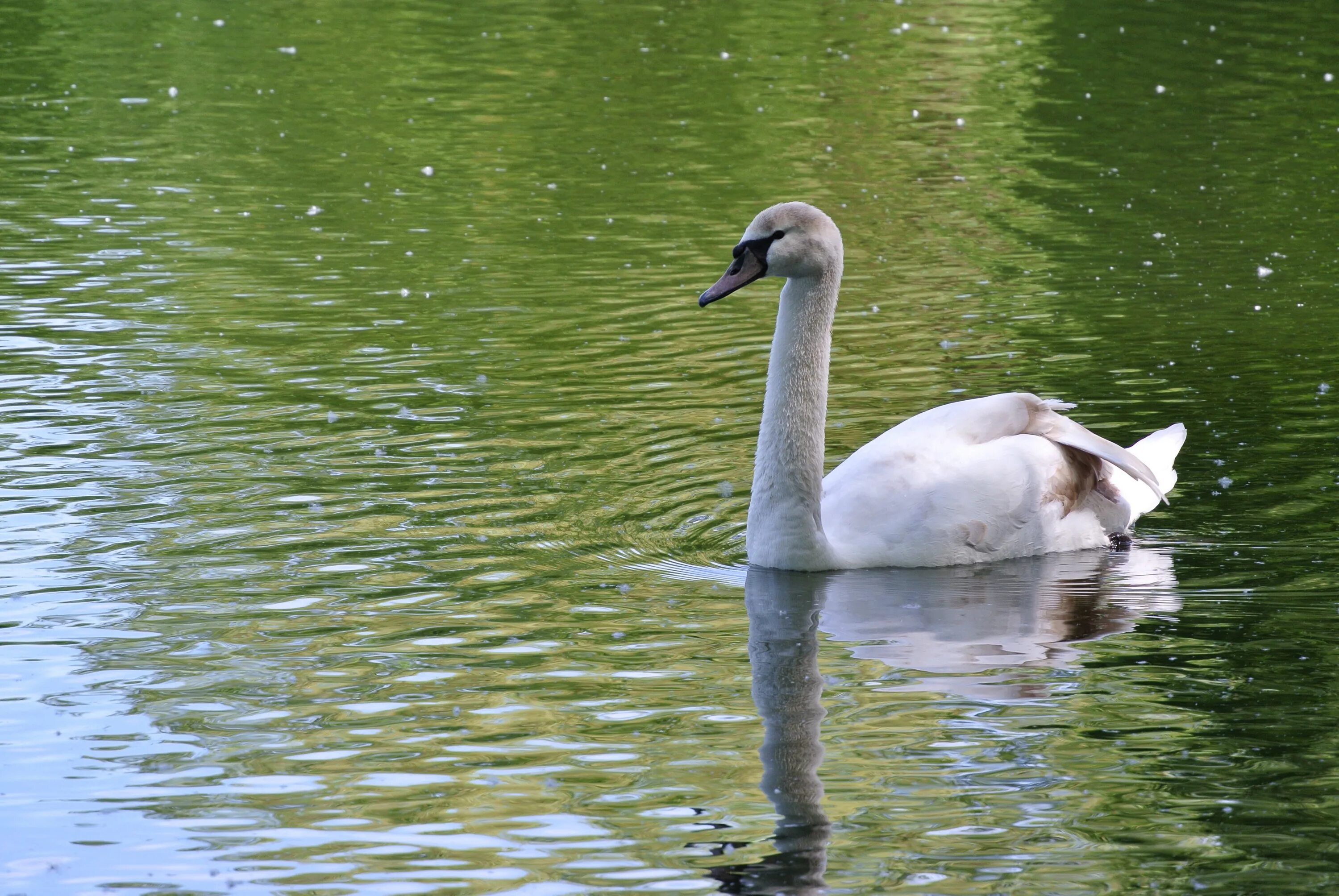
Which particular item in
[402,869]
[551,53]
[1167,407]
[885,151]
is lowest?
[402,869]

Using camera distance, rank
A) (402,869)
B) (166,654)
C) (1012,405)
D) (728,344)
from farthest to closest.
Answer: (728,344) → (1012,405) → (166,654) → (402,869)

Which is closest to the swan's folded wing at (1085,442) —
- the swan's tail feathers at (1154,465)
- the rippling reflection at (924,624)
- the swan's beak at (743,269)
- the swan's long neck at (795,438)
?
the swan's tail feathers at (1154,465)

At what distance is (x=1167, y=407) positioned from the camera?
11.6 meters

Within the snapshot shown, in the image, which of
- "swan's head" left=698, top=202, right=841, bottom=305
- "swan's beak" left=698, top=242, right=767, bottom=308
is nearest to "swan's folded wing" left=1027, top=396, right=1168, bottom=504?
"swan's head" left=698, top=202, right=841, bottom=305

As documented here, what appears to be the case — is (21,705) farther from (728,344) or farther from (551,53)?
(551,53)

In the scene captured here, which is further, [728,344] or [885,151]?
[885,151]

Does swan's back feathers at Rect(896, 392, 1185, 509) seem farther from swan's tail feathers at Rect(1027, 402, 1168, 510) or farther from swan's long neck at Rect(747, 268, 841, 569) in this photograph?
swan's long neck at Rect(747, 268, 841, 569)

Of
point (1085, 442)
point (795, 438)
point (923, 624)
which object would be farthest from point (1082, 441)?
point (923, 624)

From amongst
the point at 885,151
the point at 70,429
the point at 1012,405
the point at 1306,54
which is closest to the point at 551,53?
the point at 885,151

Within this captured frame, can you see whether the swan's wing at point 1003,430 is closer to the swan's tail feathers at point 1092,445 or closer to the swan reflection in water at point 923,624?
the swan's tail feathers at point 1092,445

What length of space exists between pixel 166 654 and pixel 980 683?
3365mm

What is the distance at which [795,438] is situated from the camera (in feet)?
28.9

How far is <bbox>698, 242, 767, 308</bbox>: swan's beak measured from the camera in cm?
873

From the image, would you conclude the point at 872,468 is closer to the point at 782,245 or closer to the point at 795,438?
the point at 795,438
